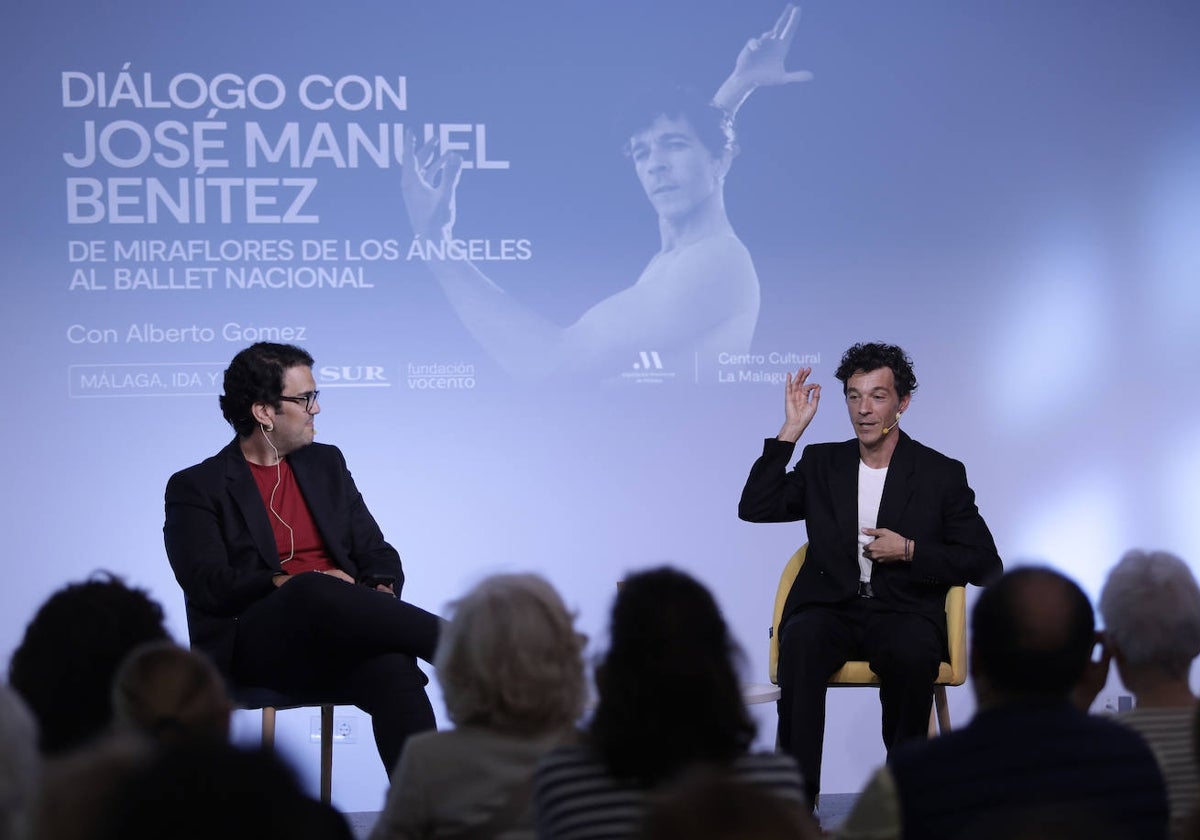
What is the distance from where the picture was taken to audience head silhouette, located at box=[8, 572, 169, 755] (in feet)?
5.43

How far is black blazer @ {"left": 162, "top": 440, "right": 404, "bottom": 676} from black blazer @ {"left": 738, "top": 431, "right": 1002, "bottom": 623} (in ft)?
3.60

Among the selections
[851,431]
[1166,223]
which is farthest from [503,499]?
[1166,223]

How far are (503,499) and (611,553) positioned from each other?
422 mm

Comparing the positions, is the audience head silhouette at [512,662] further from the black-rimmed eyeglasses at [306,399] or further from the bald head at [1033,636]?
the black-rimmed eyeglasses at [306,399]

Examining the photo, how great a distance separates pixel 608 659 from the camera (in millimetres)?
1483

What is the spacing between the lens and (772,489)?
367 centimetres

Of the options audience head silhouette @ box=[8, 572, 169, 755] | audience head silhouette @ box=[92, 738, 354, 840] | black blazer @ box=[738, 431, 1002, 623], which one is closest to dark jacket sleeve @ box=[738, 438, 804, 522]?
black blazer @ box=[738, 431, 1002, 623]

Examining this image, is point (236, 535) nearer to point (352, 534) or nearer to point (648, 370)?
point (352, 534)

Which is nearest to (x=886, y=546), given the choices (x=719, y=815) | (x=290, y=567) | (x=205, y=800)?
(x=290, y=567)

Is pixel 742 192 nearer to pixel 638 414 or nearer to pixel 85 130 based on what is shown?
pixel 638 414

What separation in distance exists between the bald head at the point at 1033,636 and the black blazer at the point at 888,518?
1.92m

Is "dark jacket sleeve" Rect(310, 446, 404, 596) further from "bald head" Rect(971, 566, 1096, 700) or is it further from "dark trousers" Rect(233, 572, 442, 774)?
"bald head" Rect(971, 566, 1096, 700)

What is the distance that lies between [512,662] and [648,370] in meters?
2.95

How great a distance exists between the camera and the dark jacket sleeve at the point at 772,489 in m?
3.67
